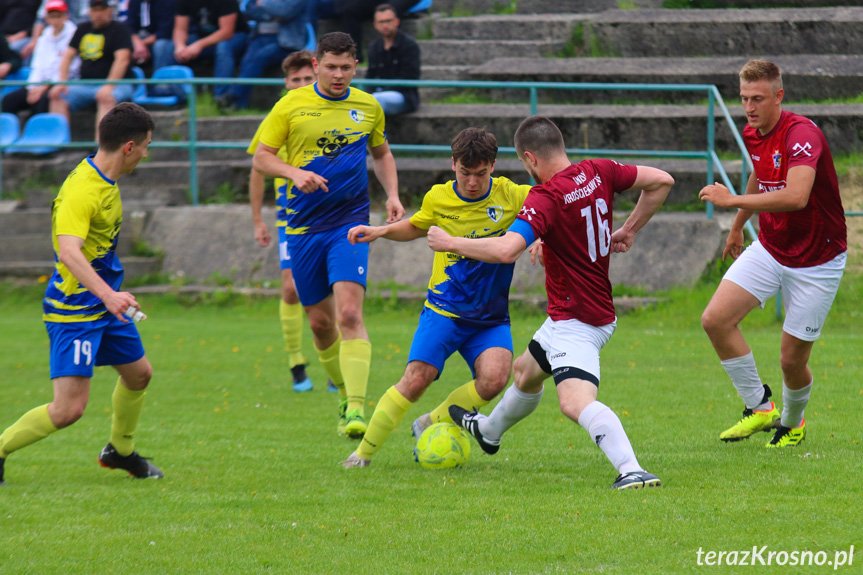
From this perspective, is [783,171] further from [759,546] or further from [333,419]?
[333,419]

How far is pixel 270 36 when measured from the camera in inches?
632

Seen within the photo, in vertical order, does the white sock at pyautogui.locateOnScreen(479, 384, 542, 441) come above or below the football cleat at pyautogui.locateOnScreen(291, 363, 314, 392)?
above

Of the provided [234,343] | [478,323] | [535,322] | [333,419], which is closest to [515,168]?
[535,322]

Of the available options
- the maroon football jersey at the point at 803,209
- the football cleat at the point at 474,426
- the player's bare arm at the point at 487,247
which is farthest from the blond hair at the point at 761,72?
the football cleat at the point at 474,426

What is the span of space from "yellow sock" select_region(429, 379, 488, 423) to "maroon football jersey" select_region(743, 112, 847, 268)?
1.94 meters

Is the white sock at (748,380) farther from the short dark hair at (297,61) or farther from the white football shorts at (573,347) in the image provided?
the short dark hair at (297,61)

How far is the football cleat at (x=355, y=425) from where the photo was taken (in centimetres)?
701

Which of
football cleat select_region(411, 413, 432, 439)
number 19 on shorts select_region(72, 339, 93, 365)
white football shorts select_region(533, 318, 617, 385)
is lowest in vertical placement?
football cleat select_region(411, 413, 432, 439)

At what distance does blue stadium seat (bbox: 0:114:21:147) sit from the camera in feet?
52.2

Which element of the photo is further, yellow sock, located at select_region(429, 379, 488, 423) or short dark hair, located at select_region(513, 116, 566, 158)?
yellow sock, located at select_region(429, 379, 488, 423)

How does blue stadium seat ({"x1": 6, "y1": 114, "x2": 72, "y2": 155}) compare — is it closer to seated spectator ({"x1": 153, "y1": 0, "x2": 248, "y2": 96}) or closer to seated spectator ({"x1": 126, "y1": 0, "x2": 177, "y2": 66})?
seated spectator ({"x1": 126, "y1": 0, "x2": 177, "y2": 66})

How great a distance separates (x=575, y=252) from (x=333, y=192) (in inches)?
103

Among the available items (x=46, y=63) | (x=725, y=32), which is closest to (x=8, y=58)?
A: (x=46, y=63)

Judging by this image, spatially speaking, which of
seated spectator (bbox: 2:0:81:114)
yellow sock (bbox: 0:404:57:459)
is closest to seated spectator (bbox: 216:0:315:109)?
seated spectator (bbox: 2:0:81:114)
